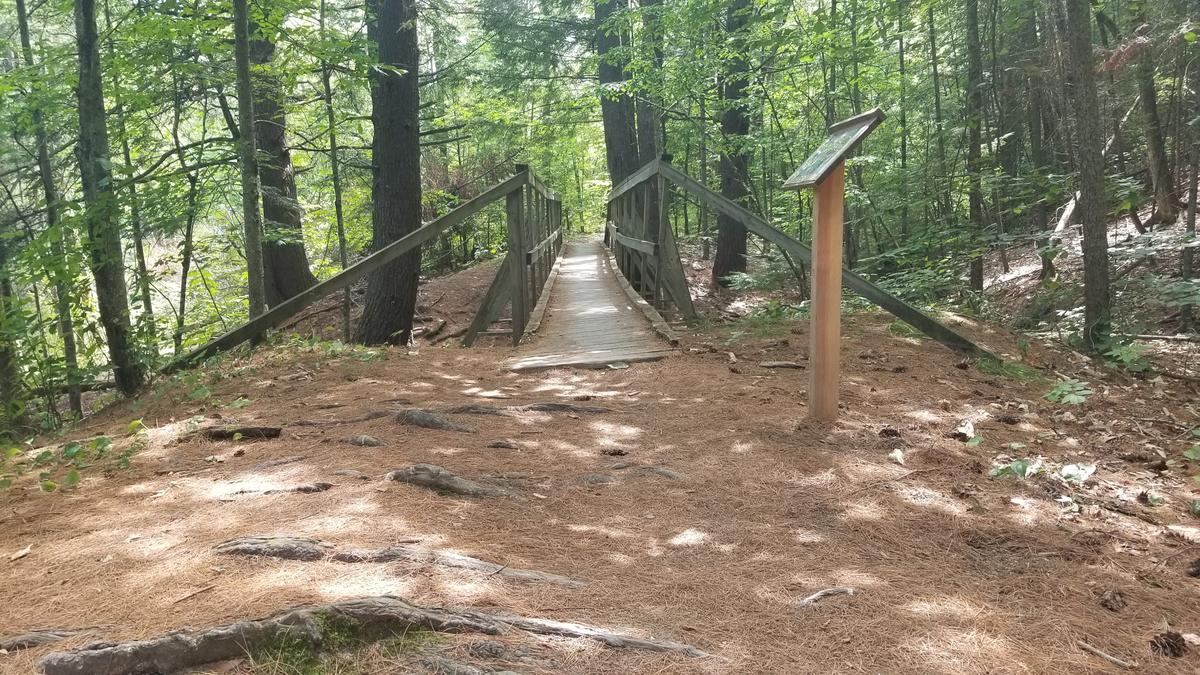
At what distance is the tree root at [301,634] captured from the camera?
1.60m

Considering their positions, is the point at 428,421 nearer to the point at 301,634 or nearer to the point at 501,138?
the point at 301,634

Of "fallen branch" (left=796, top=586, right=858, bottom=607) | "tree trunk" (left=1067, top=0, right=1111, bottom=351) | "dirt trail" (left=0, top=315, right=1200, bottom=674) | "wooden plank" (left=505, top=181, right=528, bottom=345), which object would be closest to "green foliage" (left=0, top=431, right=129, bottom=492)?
"dirt trail" (left=0, top=315, right=1200, bottom=674)

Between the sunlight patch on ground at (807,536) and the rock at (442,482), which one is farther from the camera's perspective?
the rock at (442,482)

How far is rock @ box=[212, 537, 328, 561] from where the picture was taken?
2.24m

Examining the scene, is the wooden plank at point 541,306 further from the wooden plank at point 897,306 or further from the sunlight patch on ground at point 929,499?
the sunlight patch on ground at point 929,499

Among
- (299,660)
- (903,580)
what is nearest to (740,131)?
(903,580)

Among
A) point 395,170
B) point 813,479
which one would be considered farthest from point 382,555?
point 395,170

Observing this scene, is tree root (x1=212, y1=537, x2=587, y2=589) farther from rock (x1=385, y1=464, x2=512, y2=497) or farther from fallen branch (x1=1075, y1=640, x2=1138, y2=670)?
fallen branch (x1=1075, y1=640, x2=1138, y2=670)

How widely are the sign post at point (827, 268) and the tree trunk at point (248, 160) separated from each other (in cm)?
530

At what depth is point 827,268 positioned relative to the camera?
414 cm

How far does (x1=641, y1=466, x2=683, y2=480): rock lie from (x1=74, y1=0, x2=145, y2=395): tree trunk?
456 cm

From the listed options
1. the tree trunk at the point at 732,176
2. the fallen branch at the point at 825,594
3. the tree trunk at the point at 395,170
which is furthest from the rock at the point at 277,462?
the tree trunk at the point at 732,176

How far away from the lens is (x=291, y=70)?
823cm

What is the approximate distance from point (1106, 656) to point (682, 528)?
142 cm
